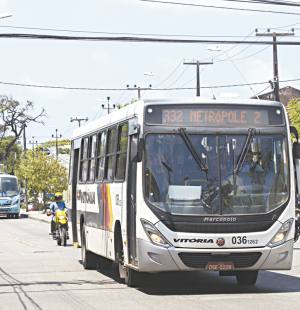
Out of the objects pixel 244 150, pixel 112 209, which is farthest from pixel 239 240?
pixel 112 209

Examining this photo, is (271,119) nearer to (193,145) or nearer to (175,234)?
(193,145)

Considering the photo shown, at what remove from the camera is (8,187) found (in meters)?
57.9

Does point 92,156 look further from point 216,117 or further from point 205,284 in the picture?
point 216,117

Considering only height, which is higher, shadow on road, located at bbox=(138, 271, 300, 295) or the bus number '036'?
the bus number '036'

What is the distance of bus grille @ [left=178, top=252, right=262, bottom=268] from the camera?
1348 centimetres

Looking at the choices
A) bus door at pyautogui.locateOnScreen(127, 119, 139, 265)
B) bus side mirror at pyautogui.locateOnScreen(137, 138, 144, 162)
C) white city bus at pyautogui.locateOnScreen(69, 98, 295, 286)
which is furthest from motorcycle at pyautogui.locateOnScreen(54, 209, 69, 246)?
bus side mirror at pyautogui.locateOnScreen(137, 138, 144, 162)

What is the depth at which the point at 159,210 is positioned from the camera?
13539 millimetres

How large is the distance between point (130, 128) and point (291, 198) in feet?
9.24

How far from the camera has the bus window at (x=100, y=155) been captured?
17.0 meters

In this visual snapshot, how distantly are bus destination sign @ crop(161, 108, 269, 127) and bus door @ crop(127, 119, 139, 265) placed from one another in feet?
1.90

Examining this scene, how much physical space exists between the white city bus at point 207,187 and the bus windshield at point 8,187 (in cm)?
4357

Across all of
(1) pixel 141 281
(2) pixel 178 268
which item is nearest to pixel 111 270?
(1) pixel 141 281

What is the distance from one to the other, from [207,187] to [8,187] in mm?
45356

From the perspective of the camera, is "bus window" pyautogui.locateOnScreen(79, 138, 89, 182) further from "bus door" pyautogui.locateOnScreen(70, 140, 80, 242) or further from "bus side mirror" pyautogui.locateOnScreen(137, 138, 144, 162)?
"bus side mirror" pyautogui.locateOnScreen(137, 138, 144, 162)
